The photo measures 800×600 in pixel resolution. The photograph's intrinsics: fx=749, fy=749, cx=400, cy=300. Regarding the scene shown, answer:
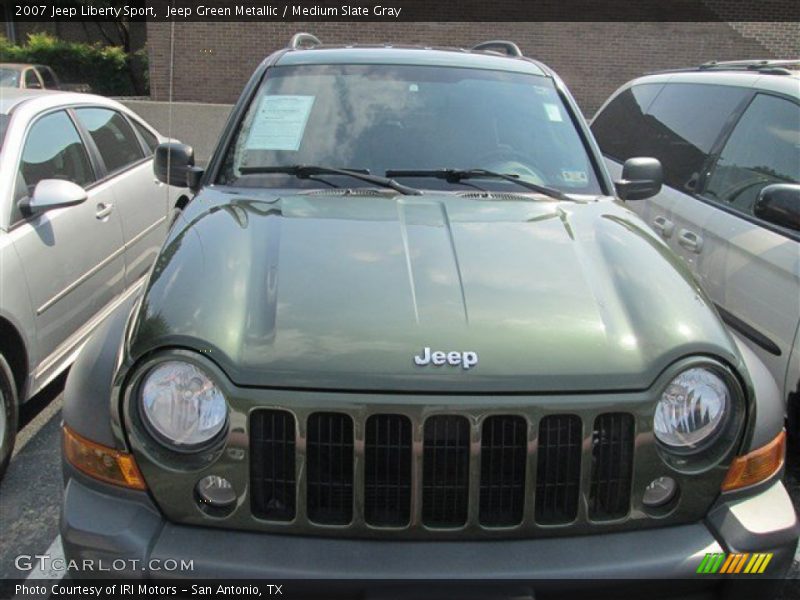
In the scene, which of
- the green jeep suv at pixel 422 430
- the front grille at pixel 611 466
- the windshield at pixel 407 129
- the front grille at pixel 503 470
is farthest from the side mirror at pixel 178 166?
the front grille at pixel 611 466

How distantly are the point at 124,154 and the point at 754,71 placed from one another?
13.5 feet

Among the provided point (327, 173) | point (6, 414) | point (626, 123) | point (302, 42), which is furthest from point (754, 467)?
point (626, 123)

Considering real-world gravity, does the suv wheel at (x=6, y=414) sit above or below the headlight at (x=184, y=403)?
below

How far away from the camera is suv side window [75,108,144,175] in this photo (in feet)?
16.3

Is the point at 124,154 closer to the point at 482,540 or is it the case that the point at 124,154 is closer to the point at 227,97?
the point at 482,540

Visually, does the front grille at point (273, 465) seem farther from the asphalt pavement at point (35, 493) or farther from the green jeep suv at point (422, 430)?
the asphalt pavement at point (35, 493)

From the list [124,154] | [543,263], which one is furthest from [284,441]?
[124,154]

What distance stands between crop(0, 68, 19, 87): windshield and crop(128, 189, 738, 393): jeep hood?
1232 centimetres

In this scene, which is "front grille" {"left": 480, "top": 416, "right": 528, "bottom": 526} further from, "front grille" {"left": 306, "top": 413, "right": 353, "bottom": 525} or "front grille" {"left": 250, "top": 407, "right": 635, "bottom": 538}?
"front grille" {"left": 306, "top": 413, "right": 353, "bottom": 525}

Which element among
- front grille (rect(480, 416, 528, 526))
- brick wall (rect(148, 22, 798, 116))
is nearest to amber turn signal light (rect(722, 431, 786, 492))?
front grille (rect(480, 416, 528, 526))

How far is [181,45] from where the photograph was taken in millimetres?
16625

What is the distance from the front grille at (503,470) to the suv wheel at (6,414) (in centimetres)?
251

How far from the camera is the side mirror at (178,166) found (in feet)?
11.3

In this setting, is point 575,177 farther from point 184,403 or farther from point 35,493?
point 35,493
